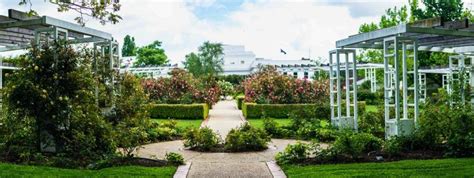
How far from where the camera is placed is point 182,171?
316 inches

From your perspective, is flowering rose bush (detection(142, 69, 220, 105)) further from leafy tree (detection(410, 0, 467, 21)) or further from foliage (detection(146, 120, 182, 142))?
leafy tree (detection(410, 0, 467, 21))


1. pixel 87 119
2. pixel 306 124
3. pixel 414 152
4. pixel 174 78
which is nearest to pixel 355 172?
pixel 414 152

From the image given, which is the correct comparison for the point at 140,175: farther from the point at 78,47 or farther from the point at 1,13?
the point at 1,13

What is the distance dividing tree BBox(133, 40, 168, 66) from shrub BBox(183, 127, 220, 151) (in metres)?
51.9

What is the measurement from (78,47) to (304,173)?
16.7ft

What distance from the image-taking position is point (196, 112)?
776 inches

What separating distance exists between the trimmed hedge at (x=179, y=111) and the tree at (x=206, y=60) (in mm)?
25185

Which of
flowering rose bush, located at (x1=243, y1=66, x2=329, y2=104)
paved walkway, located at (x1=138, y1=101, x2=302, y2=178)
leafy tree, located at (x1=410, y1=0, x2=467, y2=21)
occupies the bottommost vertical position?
paved walkway, located at (x1=138, y1=101, x2=302, y2=178)

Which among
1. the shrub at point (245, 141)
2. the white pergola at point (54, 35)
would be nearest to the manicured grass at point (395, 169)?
the shrub at point (245, 141)

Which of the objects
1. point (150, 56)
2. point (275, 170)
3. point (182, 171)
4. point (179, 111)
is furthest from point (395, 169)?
point (150, 56)

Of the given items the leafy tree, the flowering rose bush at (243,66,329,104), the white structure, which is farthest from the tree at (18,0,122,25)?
the white structure

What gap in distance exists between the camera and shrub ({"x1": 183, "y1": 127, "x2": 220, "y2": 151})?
35.3 feet

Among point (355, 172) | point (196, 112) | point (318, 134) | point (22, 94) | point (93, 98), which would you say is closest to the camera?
point (355, 172)

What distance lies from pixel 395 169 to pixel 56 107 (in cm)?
543
